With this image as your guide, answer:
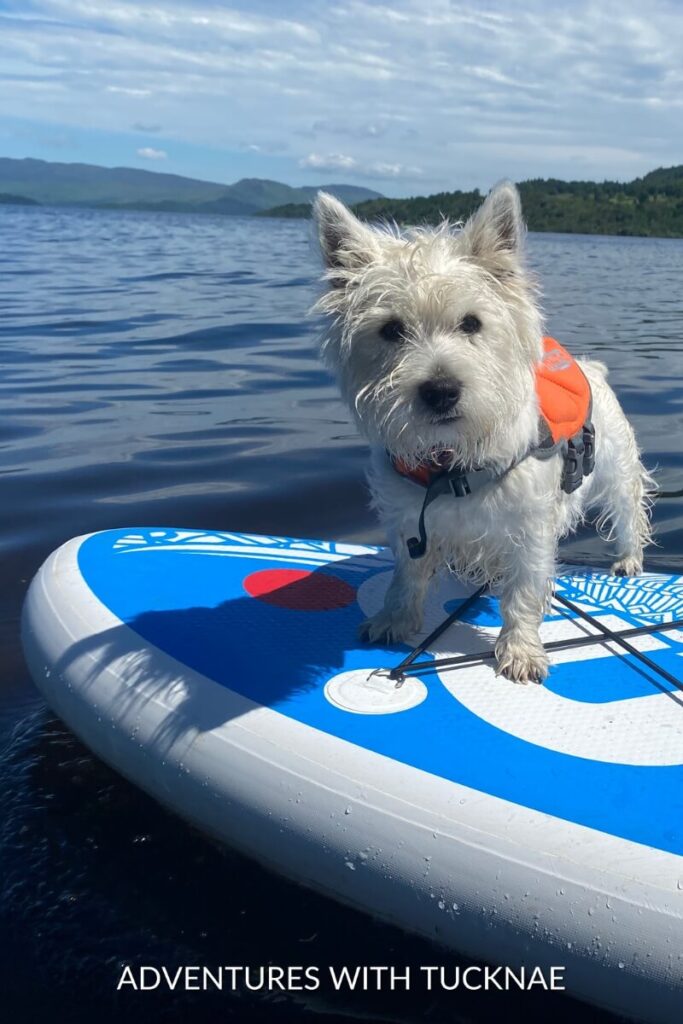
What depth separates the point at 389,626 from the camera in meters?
3.83

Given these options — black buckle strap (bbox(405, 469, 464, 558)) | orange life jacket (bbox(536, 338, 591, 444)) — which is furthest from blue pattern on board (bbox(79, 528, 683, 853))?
orange life jacket (bbox(536, 338, 591, 444))

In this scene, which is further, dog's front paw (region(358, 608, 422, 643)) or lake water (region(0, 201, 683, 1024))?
dog's front paw (region(358, 608, 422, 643))

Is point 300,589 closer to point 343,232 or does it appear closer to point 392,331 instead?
point 392,331

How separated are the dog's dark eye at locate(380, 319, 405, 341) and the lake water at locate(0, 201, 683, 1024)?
1.69 ft

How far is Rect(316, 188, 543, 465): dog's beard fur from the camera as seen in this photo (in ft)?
9.75

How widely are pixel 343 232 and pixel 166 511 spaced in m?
3.95

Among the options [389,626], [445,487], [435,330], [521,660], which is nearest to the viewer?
[435,330]

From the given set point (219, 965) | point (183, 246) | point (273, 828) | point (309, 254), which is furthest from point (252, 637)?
point (183, 246)

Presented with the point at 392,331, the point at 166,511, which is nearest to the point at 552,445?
the point at 392,331

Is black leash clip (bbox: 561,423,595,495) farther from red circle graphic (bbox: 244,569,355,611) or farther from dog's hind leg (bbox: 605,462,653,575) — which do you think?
red circle graphic (bbox: 244,569,355,611)

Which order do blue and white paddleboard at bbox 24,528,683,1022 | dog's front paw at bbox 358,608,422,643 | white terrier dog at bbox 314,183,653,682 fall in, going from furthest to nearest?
dog's front paw at bbox 358,608,422,643
white terrier dog at bbox 314,183,653,682
blue and white paddleboard at bbox 24,528,683,1022

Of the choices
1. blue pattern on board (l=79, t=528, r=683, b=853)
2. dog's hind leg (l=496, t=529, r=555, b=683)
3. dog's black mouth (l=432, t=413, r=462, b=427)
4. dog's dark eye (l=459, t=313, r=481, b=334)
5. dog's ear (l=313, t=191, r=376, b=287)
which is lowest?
blue pattern on board (l=79, t=528, r=683, b=853)

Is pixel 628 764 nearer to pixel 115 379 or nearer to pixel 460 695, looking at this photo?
pixel 460 695

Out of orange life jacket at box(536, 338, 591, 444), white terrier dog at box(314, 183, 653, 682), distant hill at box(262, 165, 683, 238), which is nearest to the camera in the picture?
white terrier dog at box(314, 183, 653, 682)
